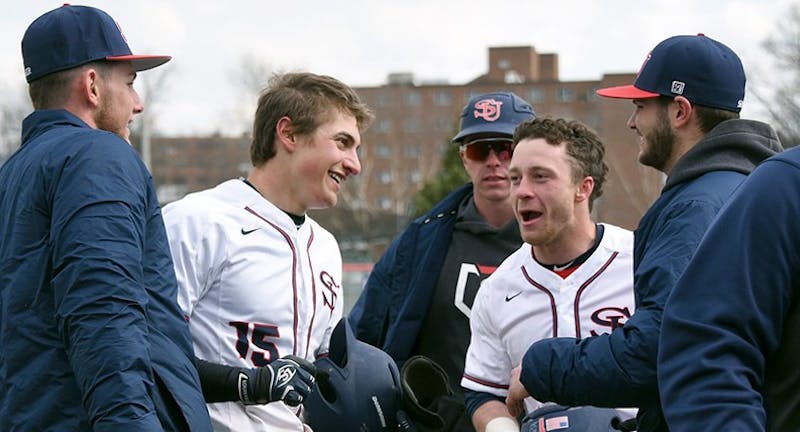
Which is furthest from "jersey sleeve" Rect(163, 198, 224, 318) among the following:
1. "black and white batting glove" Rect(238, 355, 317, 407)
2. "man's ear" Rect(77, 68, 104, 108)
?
"man's ear" Rect(77, 68, 104, 108)

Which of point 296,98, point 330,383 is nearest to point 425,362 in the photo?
point 330,383

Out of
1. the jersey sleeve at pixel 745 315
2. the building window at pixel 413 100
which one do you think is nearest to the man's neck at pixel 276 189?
the jersey sleeve at pixel 745 315

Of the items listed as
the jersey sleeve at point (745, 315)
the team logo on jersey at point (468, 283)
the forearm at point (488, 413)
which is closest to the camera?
the jersey sleeve at point (745, 315)

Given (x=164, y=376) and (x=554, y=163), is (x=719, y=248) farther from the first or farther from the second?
(x=554, y=163)

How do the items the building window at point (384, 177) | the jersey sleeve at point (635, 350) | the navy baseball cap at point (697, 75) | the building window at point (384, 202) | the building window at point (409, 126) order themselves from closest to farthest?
the jersey sleeve at point (635, 350) → the navy baseball cap at point (697, 75) → the building window at point (384, 202) → the building window at point (409, 126) → the building window at point (384, 177)

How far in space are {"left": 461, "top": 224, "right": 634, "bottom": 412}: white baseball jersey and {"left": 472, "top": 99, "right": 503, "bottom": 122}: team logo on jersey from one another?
1571mm

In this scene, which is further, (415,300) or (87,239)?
(415,300)

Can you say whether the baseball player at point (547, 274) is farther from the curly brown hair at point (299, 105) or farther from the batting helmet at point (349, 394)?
the curly brown hair at point (299, 105)

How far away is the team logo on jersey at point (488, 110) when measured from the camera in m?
5.90

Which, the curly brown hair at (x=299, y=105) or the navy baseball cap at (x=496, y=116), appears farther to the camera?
the navy baseball cap at (x=496, y=116)

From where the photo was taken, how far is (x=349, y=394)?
450 cm

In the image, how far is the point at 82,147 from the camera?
10.9 feet

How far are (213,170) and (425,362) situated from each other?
252 feet

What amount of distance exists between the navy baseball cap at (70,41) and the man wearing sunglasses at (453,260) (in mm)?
2403
